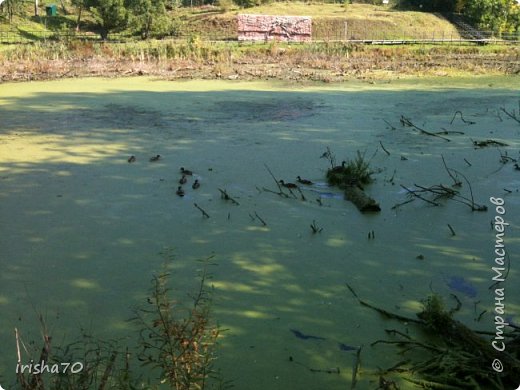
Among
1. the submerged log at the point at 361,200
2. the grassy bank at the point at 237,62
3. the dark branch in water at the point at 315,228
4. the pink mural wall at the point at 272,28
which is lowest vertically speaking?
the dark branch in water at the point at 315,228

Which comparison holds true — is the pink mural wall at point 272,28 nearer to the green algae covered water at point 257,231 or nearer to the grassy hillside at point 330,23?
the grassy hillside at point 330,23

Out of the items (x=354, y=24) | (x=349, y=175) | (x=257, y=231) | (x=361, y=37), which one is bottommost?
(x=257, y=231)

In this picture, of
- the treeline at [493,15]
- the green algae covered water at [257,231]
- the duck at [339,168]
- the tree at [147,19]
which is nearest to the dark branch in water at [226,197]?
the green algae covered water at [257,231]

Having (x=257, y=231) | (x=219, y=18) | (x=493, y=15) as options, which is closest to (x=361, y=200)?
(x=257, y=231)

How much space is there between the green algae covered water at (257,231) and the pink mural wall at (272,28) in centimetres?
1694

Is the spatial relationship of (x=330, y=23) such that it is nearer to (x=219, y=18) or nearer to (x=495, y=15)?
(x=219, y=18)

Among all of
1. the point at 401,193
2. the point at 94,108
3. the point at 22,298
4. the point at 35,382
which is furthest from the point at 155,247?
the point at 94,108

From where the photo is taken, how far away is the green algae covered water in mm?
1845

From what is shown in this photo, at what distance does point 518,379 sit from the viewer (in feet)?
4.95

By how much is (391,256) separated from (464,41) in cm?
1835

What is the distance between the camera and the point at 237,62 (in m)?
12.0

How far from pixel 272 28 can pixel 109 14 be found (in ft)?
21.9

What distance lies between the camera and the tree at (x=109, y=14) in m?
17.5

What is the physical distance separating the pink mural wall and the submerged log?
19024 mm
